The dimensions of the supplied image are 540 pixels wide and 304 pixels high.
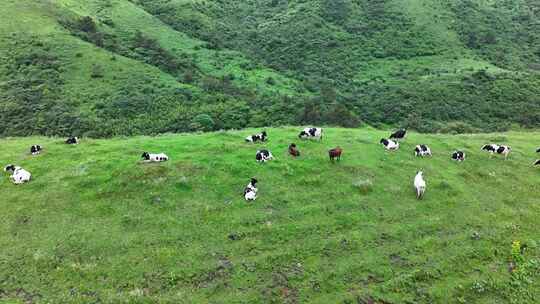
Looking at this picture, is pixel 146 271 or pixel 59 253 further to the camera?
pixel 59 253

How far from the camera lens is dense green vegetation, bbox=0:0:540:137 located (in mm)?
64750

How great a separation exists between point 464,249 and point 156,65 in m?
84.9

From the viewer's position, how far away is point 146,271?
14578 millimetres

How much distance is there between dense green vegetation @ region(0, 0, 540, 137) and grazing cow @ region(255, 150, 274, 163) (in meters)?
37.7

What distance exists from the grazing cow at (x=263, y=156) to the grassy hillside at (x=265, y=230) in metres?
0.55

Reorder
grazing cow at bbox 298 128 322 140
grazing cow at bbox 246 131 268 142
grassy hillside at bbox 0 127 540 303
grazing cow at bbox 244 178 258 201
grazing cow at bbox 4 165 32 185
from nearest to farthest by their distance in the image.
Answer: grassy hillside at bbox 0 127 540 303 → grazing cow at bbox 244 178 258 201 → grazing cow at bbox 4 165 32 185 → grazing cow at bbox 246 131 268 142 → grazing cow at bbox 298 128 322 140

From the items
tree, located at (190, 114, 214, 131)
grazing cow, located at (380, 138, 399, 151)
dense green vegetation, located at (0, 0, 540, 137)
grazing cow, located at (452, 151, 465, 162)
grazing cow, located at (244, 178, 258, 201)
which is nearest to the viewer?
grazing cow, located at (244, 178, 258, 201)

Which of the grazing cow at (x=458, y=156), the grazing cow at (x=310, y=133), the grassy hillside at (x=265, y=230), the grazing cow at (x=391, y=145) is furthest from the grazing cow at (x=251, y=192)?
the grazing cow at (x=458, y=156)

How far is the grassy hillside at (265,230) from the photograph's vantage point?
1409 centimetres

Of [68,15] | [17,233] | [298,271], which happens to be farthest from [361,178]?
[68,15]

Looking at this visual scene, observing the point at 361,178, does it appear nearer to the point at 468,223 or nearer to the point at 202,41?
the point at 468,223

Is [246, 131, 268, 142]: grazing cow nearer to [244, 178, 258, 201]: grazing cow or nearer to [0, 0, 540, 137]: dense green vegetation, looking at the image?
[244, 178, 258, 201]: grazing cow

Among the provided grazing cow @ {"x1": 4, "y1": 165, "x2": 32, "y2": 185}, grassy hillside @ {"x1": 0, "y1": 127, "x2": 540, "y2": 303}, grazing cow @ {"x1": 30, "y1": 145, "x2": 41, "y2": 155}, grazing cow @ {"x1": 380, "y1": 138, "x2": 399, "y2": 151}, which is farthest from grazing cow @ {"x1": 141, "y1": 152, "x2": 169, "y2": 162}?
grazing cow @ {"x1": 380, "y1": 138, "x2": 399, "y2": 151}

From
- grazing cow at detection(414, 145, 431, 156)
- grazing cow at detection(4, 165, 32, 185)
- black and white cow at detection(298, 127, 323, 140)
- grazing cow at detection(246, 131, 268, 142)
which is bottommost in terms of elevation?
grazing cow at detection(4, 165, 32, 185)
